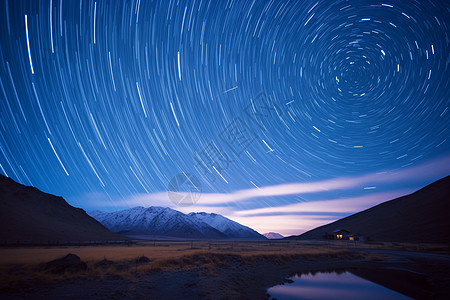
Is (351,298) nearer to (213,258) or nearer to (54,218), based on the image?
(213,258)

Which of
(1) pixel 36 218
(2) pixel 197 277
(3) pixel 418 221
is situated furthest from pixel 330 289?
(3) pixel 418 221

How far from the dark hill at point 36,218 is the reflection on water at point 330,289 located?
212 feet

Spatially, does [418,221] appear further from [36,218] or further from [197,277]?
[36,218]

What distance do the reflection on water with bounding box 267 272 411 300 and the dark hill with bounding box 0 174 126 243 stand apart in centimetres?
6472

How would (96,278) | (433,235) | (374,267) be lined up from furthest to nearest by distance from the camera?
(433,235) → (374,267) → (96,278)

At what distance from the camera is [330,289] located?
2069cm

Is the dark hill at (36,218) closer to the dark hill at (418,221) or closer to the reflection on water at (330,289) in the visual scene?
the reflection on water at (330,289)

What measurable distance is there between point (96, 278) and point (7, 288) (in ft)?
15.8

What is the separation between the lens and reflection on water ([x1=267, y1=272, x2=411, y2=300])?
18484 mm

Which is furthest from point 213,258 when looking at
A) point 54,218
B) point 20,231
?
point 54,218

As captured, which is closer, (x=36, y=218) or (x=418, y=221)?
(x=36, y=218)

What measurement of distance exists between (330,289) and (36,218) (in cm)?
10169

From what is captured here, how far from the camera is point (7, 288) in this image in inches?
542

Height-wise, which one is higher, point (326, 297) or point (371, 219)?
point (371, 219)
